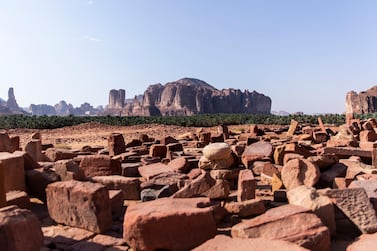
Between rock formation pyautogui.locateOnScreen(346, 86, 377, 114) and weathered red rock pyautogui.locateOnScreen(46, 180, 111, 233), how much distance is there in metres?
99.2

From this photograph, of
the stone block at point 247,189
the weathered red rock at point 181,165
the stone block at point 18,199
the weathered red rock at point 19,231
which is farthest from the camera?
the weathered red rock at point 181,165

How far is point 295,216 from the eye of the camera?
3.94 meters

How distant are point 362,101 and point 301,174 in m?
99.5

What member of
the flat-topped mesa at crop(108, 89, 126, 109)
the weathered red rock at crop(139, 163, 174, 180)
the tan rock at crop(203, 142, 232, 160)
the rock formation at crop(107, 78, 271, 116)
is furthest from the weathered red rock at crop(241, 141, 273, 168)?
the flat-topped mesa at crop(108, 89, 126, 109)

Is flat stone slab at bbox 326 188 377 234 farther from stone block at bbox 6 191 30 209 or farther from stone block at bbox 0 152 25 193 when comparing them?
stone block at bbox 0 152 25 193

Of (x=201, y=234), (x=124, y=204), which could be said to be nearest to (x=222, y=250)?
(x=201, y=234)

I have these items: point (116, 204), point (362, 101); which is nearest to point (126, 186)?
point (116, 204)

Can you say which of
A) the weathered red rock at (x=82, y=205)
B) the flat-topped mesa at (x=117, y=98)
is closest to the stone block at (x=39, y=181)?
the weathered red rock at (x=82, y=205)

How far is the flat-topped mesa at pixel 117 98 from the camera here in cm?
15938

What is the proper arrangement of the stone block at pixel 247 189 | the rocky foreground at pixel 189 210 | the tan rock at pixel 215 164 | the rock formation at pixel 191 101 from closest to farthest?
the rocky foreground at pixel 189 210 < the stone block at pixel 247 189 < the tan rock at pixel 215 164 < the rock formation at pixel 191 101

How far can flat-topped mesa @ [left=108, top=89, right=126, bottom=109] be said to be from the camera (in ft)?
523

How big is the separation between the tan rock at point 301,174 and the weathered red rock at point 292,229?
202 cm

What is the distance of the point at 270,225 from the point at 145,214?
4.73 ft

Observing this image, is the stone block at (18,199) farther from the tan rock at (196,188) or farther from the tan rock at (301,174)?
the tan rock at (301,174)
